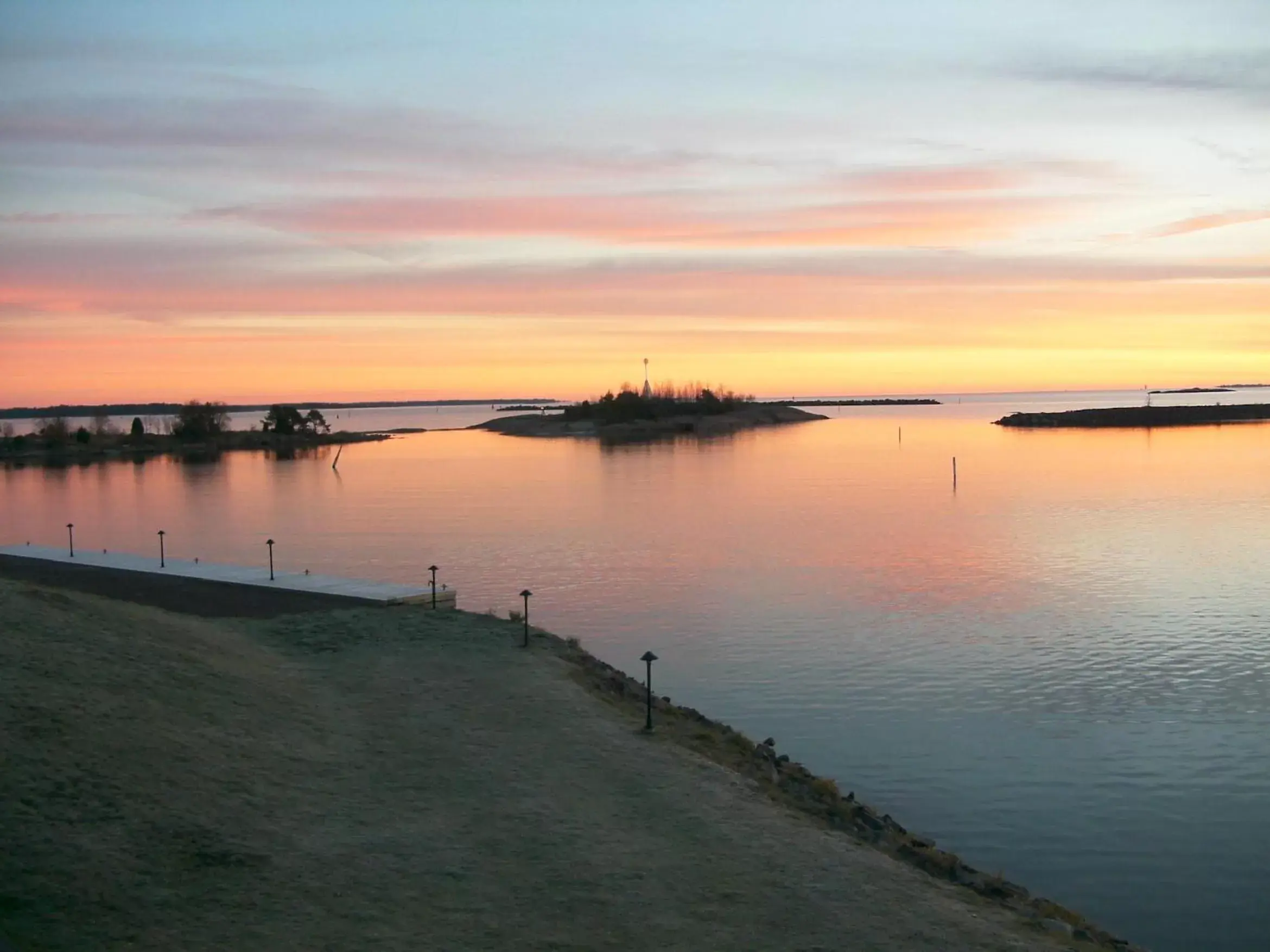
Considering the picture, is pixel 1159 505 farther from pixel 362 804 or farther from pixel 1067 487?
pixel 362 804

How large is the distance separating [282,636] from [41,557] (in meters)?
10.9

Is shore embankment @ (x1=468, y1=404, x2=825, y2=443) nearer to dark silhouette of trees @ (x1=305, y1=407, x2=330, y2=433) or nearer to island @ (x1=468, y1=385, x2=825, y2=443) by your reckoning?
island @ (x1=468, y1=385, x2=825, y2=443)

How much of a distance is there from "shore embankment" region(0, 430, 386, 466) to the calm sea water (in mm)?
24166

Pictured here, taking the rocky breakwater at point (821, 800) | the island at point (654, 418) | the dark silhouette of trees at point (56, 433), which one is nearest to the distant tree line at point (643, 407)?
the island at point (654, 418)

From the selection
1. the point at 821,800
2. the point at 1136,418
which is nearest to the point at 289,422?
the point at 1136,418

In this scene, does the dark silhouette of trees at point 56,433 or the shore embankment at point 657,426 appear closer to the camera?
the dark silhouette of trees at point 56,433

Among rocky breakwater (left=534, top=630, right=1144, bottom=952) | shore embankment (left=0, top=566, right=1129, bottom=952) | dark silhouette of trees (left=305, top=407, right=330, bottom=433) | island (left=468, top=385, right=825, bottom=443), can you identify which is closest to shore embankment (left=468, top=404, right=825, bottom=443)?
island (left=468, top=385, right=825, bottom=443)

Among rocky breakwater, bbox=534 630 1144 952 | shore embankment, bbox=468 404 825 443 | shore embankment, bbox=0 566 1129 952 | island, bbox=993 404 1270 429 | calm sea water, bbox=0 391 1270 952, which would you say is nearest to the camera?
shore embankment, bbox=0 566 1129 952

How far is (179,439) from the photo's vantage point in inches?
3307

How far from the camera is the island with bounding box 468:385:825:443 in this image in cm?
10675

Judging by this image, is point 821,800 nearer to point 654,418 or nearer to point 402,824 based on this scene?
point 402,824

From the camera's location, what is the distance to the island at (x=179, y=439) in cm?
7581

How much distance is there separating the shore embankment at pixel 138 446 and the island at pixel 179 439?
0.05 meters

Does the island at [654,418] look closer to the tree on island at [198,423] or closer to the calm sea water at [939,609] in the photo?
the tree on island at [198,423]
